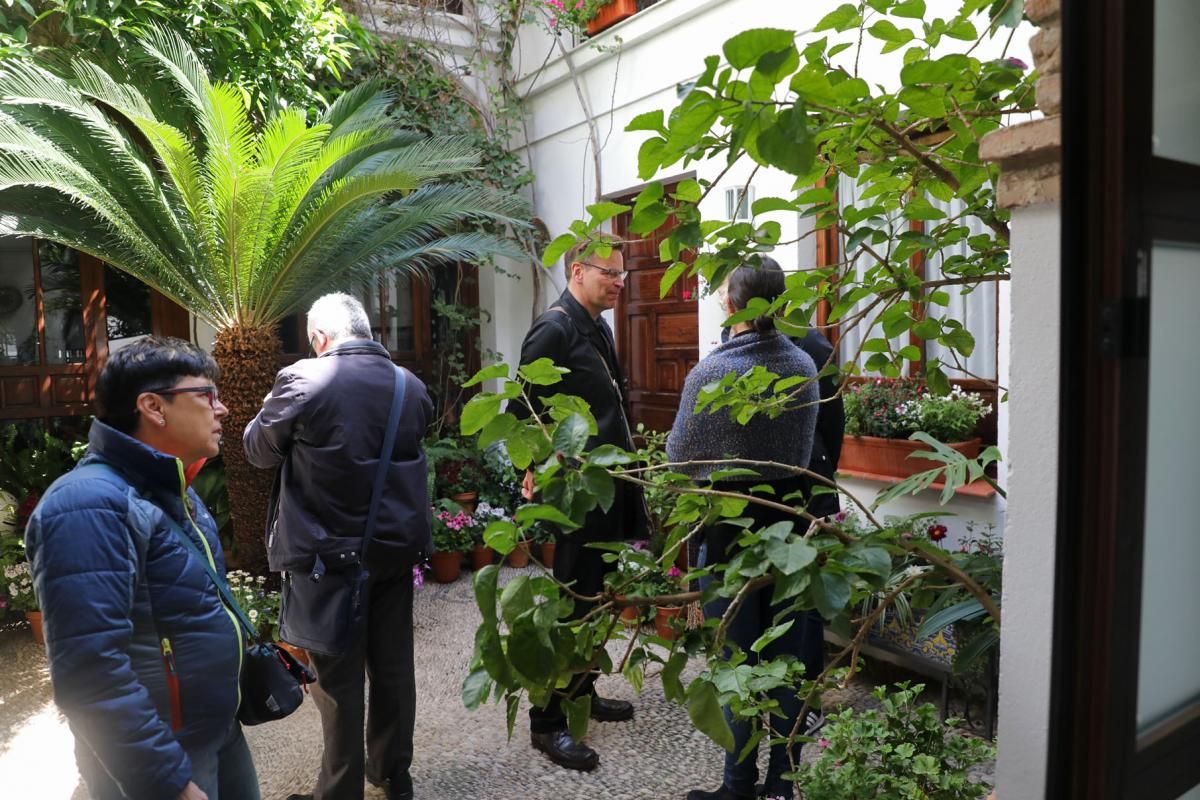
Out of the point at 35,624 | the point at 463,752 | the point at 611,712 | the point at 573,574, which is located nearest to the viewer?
the point at 573,574

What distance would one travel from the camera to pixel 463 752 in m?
3.89

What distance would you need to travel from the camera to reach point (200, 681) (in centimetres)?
198

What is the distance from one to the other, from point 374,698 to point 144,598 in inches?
61.1

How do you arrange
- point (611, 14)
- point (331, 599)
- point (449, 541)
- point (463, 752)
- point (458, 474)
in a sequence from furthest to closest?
point (458, 474), point (611, 14), point (449, 541), point (463, 752), point (331, 599)

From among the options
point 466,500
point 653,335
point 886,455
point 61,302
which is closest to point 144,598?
point 886,455

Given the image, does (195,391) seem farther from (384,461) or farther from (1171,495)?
(1171,495)

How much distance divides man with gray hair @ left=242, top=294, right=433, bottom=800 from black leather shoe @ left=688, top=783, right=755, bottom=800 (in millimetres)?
1130

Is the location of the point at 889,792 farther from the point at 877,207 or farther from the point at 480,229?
the point at 480,229

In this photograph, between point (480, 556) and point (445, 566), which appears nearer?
point (445, 566)

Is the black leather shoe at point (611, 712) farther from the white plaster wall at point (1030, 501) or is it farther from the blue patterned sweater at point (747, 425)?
the white plaster wall at point (1030, 501)

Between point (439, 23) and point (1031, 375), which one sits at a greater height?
point (439, 23)

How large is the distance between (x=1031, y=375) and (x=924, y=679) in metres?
3.60

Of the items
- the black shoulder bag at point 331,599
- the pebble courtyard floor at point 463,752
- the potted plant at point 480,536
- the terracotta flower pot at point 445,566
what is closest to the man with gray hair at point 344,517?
the black shoulder bag at point 331,599

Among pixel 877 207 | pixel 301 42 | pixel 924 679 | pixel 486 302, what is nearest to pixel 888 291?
pixel 877 207
